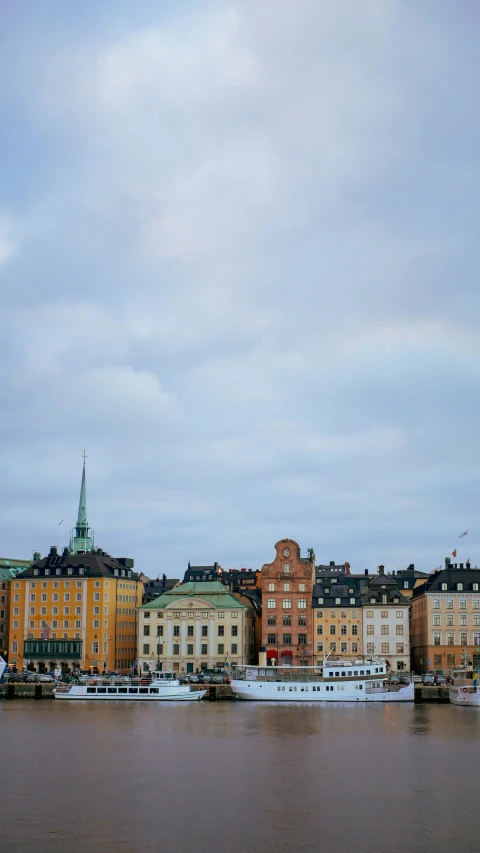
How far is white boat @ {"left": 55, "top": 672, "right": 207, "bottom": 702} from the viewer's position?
120 meters

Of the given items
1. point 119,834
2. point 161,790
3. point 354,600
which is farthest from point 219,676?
point 119,834

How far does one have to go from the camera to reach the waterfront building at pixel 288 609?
150m

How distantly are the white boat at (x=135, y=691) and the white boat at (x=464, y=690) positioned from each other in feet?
101

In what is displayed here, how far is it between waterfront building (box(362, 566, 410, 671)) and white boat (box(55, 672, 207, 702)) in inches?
1396

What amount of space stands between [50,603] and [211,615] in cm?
2804

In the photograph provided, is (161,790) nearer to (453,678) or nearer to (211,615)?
(453,678)

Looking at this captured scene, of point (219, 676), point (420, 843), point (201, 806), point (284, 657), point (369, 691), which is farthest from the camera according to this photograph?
point (284, 657)

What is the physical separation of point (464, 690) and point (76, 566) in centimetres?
7230

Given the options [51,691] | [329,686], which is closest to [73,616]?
[51,691]

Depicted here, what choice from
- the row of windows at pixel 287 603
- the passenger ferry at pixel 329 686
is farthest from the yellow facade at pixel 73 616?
the passenger ferry at pixel 329 686

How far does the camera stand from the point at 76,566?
162500mm

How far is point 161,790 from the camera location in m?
54.5

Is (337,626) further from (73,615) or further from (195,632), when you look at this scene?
(73,615)

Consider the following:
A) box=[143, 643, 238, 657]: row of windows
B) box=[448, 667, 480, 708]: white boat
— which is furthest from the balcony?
box=[448, 667, 480, 708]: white boat
